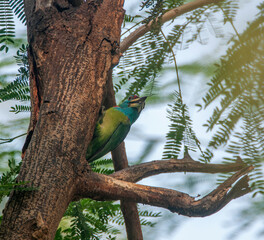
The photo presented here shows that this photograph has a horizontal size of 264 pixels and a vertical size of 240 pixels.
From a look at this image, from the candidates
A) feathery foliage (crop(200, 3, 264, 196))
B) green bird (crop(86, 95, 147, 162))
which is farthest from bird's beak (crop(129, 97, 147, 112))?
feathery foliage (crop(200, 3, 264, 196))

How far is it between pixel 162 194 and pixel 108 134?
945 millimetres

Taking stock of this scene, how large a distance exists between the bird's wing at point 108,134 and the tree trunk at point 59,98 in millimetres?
841

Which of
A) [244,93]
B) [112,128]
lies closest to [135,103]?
[112,128]

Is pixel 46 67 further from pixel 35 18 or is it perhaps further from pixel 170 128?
pixel 170 128

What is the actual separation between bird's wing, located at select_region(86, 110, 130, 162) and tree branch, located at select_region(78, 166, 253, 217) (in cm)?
79

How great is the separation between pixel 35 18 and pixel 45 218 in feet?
3.87

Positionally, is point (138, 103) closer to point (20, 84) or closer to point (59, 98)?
point (20, 84)

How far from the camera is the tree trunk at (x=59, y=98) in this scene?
4.44 feet

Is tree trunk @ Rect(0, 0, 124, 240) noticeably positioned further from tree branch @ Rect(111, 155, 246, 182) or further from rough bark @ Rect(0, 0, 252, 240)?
tree branch @ Rect(111, 155, 246, 182)

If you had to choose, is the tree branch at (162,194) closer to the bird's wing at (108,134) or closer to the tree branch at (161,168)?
the tree branch at (161,168)

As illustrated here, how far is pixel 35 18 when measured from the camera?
6.13 ft

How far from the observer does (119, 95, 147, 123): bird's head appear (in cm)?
286

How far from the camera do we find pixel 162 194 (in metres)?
1.84

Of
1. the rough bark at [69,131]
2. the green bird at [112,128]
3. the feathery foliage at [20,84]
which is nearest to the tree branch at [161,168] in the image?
the rough bark at [69,131]
